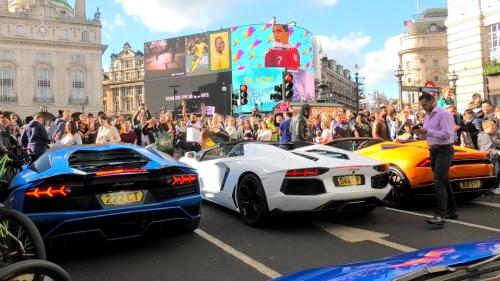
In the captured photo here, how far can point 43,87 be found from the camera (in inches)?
3949

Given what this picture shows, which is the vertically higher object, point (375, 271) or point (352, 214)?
point (375, 271)

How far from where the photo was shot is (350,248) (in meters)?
5.26

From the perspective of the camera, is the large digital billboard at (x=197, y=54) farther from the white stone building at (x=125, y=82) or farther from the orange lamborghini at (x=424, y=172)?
the white stone building at (x=125, y=82)

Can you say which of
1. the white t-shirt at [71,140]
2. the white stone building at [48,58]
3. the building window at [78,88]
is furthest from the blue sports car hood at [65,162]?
the building window at [78,88]

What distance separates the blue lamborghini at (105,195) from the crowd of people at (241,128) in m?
3.84

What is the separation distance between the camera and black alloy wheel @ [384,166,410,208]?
23.4ft

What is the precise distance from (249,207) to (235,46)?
59.8 metres

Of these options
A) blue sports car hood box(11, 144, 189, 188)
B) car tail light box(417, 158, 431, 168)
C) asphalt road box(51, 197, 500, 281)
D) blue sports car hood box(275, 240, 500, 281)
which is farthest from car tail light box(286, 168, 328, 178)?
blue sports car hood box(275, 240, 500, 281)

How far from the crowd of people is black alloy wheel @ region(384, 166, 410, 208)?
1201 millimetres

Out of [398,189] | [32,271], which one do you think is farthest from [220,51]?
[32,271]

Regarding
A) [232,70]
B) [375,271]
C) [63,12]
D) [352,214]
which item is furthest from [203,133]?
[63,12]

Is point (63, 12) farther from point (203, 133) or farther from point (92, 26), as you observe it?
point (203, 133)

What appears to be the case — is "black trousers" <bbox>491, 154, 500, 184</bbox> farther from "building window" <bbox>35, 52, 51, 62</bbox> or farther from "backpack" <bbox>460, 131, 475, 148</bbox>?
"building window" <bbox>35, 52, 51, 62</bbox>

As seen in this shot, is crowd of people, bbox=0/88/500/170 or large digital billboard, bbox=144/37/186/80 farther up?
large digital billboard, bbox=144/37/186/80
